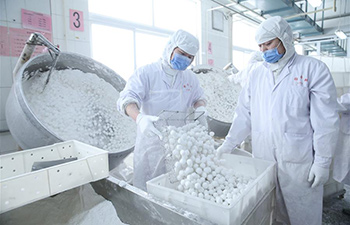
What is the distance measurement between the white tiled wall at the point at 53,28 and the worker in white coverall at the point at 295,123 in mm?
1722

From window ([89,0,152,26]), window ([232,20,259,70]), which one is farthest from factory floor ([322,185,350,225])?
window ([232,20,259,70])

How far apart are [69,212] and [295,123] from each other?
1.16 meters

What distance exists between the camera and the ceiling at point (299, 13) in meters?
3.33

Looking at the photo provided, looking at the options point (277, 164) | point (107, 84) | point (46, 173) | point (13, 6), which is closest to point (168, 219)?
point (46, 173)

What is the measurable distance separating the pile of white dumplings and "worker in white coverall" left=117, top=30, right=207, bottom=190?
32cm

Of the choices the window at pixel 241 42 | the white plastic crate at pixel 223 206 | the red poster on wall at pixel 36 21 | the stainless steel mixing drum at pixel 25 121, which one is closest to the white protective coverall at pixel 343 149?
the white plastic crate at pixel 223 206

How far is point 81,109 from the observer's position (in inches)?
69.4

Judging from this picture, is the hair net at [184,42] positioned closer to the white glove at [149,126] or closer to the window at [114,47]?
the white glove at [149,126]

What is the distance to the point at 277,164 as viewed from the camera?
1.20 meters

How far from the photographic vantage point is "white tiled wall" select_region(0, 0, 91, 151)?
175cm

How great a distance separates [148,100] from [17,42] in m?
1.25

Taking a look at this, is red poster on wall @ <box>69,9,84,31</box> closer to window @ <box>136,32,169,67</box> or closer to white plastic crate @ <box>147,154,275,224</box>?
window @ <box>136,32,169,67</box>

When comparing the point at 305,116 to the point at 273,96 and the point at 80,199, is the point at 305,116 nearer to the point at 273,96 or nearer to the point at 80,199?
the point at 273,96

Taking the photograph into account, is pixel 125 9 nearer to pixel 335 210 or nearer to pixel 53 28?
pixel 53 28
